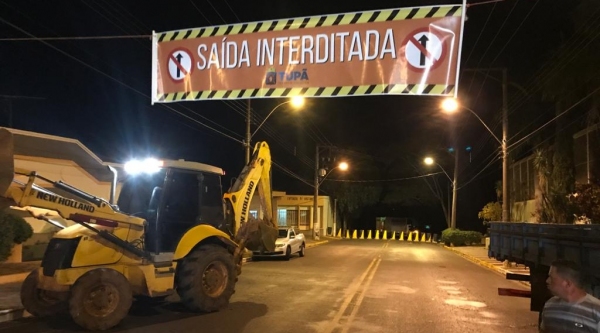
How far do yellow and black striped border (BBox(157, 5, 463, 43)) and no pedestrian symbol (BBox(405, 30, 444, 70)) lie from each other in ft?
0.90

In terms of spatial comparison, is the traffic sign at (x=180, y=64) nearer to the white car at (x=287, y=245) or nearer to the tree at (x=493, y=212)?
the white car at (x=287, y=245)

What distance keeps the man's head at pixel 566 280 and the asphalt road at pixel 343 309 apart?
5.75 meters

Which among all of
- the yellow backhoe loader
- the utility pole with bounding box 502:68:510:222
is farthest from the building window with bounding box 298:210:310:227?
the yellow backhoe loader

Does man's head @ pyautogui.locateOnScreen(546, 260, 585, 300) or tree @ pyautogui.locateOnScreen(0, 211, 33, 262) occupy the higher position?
man's head @ pyautogui.locateOnScreen(546, 260, 585, 300)

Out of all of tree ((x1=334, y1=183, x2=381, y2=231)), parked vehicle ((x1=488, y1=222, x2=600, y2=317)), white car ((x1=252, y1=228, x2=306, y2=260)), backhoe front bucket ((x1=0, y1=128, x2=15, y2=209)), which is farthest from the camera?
tree ((x1=334, y1=183, x2=381, y2=231))

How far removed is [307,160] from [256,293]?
45.5m

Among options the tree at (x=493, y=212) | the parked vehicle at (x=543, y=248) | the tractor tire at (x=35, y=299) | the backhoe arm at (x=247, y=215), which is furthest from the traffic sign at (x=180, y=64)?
the tree at (x=493, y=212)

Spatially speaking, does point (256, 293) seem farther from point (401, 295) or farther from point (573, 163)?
point (573, 163)

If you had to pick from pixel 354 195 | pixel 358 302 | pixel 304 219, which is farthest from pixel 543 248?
pixel 354 195

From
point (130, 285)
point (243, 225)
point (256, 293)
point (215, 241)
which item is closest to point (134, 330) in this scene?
point (130, 285)

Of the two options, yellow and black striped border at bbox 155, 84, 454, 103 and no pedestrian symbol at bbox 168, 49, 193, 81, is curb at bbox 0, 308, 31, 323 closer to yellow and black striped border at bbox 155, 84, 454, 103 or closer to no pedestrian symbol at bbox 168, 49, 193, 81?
yellow and black striped border at bbox 155, 84, 454, 103

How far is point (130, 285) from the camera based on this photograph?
9.36 m

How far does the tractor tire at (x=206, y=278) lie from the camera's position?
32.9 ft

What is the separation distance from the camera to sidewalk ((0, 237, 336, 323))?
9.66 meters
